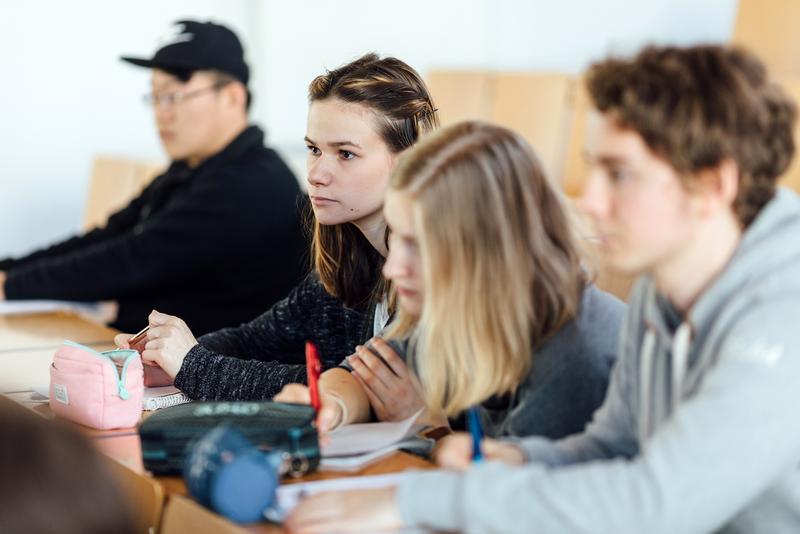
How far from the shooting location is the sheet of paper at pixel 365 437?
4.43 feet

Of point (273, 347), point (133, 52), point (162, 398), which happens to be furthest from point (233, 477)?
point (133, 52)

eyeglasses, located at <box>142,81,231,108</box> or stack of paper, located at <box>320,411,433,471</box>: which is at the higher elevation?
eyeglasses, located at <box>142,81,231,108</box>

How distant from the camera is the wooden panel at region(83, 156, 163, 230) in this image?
155 inches

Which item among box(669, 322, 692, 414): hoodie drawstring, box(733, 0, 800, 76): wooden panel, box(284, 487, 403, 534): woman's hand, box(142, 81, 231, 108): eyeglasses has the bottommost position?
box(284, 487, 403, 534): woman's hand

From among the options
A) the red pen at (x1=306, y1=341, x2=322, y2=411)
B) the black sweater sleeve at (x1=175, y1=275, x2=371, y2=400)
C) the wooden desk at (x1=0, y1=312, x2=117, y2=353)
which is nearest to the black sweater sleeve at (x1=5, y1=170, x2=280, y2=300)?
the wooden desk at (x1=0, y1=312, x2=117, y2=353)

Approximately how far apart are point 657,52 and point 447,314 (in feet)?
1.20

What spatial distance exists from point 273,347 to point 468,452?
86 cm

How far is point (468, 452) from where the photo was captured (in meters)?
1.17

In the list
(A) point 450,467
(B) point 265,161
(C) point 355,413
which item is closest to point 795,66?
(B) point 265,161

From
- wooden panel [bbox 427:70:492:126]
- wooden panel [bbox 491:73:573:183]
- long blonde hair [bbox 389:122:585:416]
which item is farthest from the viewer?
wooden panel [bbox 427:70:492:126]

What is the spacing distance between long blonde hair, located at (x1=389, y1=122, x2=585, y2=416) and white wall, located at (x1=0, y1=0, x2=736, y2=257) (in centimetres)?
251

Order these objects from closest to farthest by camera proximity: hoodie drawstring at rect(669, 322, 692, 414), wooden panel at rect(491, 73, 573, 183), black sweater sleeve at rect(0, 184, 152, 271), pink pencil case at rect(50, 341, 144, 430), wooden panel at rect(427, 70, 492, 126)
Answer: hoodie drawstring at rect(669, 322, 692, 414), pink pencil case at rect(50, 341, 144, 430), black sweater sleeve at rect(0, 184, 152, 271), wooden panel at rect(491, 73, 573, 183), wooden panel at rect(427, 70, 492, 126)

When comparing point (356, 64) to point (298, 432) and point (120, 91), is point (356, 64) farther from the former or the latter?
point (120, 91)

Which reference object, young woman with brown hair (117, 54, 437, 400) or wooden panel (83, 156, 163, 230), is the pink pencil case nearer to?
young woman with brown hair (117, 54, 437, 400)
